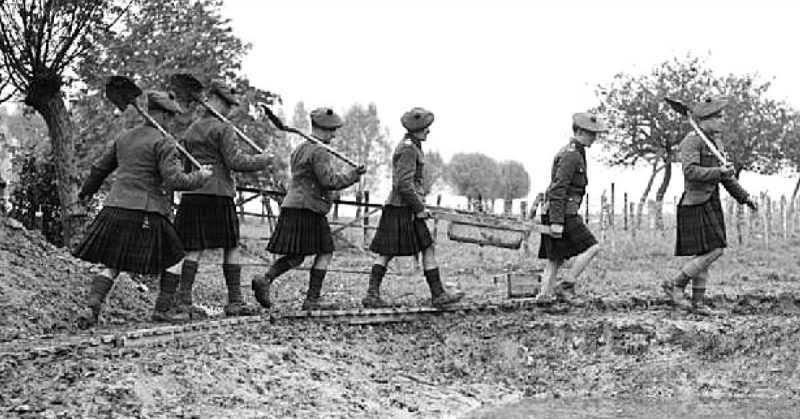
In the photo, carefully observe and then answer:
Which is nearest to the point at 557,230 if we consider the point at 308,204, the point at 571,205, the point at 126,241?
the point at 571,205

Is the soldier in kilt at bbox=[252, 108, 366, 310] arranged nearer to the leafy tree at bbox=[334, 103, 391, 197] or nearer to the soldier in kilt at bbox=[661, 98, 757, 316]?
the soldier in kilt at bbox=[661, 98, 757, 316]

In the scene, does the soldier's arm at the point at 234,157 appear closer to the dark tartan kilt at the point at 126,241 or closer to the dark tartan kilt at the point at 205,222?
the dark tartan kilt at the point at 205,222

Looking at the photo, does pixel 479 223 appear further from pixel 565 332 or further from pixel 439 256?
pixel 439 256

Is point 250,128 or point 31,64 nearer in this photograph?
point 31,64

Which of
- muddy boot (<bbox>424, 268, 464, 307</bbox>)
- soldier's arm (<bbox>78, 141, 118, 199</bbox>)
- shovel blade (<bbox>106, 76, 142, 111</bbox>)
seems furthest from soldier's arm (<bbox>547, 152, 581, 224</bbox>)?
soldier's arm (<bbox>78, 141, 118, 199</bbox>)

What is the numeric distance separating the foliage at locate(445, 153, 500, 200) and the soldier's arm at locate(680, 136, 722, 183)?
64.4m

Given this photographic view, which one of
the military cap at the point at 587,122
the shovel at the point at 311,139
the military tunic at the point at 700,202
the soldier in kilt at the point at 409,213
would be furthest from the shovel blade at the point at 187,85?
the military tunic at the point at 700,202

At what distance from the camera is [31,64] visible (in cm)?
1486

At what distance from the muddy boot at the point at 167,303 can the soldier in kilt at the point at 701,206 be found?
5217 mm

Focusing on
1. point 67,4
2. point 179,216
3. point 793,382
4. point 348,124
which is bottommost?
point 793,382

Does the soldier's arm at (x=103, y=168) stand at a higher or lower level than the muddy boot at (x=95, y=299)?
higher

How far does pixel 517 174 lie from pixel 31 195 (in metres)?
60.7

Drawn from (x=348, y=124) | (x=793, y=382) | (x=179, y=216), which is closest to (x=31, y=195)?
(x=179, y=216)

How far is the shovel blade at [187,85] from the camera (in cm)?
1005
